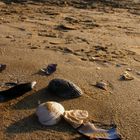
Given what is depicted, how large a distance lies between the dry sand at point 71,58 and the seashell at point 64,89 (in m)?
0.06

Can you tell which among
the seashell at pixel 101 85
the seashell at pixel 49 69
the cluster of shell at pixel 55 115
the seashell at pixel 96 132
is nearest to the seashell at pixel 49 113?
the cluster of shell at pixel 55 115

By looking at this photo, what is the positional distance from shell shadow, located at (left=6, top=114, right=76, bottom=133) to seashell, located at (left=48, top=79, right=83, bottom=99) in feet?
1.27

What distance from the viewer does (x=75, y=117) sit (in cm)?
322

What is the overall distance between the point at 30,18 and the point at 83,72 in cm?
248

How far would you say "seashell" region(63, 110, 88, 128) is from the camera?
317 centimetres

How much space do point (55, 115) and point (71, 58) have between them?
152 centimetres

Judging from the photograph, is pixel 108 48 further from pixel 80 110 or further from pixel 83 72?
pixel 80 110

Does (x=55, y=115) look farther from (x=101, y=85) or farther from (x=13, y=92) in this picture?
(x=101, y=85)

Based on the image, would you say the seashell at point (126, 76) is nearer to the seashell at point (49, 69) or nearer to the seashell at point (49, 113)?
the seashell at point (49, 69)

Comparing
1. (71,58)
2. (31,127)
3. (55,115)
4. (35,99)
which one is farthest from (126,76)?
(31,127)

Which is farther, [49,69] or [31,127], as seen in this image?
[49,69]

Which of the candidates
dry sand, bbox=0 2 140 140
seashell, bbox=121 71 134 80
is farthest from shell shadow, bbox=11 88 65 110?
seashell, bbox=121 71 134 80

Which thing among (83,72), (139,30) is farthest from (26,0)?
(83,72)

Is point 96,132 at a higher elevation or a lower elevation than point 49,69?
lower
